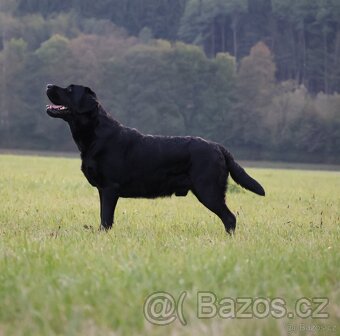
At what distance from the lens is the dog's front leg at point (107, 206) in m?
6.64

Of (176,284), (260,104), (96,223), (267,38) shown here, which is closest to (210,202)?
(96,223)

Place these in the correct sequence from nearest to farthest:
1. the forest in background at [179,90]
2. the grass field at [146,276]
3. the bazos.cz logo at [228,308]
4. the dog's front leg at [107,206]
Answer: the grass field at [146,276], the bazos.cz logo at [228,308], the dog's front leg at [107,206], the forest in background at [179,90]

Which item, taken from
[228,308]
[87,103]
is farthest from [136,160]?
[228,308]

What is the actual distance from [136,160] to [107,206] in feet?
2.00

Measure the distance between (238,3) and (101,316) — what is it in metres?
90.0

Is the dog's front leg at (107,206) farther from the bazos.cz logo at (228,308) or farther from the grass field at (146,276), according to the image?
the bazos.cz logo at (228,308)

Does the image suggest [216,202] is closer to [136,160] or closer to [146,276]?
[136,160]

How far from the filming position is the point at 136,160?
6.87 metres

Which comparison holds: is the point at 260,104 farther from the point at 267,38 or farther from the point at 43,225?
the point at 43,225

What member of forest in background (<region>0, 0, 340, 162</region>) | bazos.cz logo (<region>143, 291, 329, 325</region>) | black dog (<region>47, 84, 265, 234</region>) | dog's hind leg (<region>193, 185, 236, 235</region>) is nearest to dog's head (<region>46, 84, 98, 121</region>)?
black dog (<region>47, 84, 265, 234</region>)

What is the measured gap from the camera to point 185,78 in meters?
66.2

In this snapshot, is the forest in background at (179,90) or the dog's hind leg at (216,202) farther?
the forest in background at (179,90)

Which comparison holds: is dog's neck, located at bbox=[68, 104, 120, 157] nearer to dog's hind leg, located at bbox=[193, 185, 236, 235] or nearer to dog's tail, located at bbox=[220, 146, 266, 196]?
dog's hind leg, located at bbox=[193, 185, 236, 235]

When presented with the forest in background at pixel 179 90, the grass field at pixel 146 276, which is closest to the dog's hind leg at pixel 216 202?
the grass field at pixel 146 276
